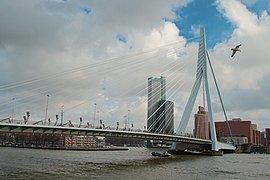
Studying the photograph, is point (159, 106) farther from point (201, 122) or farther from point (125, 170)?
point (201, 122)

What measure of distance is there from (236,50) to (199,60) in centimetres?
1783

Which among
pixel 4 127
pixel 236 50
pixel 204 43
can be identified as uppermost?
pixel 204 43

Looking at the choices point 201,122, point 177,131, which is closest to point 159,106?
point 177,131

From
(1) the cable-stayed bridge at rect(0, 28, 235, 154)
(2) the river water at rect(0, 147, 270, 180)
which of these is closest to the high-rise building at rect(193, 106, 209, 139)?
(1) the cable-stayed bridge at rect(0, 28, 235, 154)

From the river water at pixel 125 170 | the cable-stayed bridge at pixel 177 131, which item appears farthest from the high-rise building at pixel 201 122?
the river water at pixel 125 170

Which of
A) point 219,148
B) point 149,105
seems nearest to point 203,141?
point 219,148

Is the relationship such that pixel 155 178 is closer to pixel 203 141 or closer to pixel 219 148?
pixel 203 141

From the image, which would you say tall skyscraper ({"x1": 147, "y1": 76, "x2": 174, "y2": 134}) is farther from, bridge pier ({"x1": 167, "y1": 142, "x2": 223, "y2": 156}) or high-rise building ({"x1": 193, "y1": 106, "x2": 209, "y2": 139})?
high-rise building ({"x1": 193, "y1": 106, "x2": 209, "y2": 139})

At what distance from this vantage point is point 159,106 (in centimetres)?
5291

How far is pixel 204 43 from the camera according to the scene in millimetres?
52656

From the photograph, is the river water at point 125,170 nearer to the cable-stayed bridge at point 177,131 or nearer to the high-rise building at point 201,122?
the cable-stayed bridge at point 177,131

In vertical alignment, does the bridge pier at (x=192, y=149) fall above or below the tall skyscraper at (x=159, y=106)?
below

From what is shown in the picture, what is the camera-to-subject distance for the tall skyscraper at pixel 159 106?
4872 centimetres

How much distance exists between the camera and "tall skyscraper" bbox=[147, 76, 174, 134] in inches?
1918
